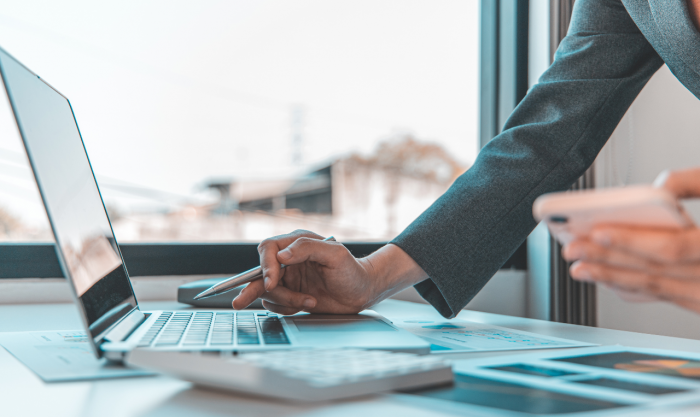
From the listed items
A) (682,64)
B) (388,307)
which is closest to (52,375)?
(388,307)

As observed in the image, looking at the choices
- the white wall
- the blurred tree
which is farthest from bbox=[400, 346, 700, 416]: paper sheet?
the blurred tree

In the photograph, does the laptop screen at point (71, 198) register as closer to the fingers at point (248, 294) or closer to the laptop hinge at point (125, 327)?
the laptop hinge at point (125, 327)

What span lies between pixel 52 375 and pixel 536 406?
0.39 metres

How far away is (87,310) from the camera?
456mm

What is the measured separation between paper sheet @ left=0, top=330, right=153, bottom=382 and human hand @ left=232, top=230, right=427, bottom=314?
0.21m

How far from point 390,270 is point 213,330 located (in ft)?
1.01

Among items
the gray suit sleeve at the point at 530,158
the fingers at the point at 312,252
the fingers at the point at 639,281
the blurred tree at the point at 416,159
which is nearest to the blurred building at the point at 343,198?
the blurred tree at the point at 416,159

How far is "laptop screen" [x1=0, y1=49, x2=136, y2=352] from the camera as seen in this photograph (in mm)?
450

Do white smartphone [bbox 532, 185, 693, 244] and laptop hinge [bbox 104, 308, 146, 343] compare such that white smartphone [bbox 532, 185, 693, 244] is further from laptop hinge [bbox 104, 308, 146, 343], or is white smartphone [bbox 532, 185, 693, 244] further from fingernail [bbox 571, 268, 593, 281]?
laptop hinge [bbox 104, 308, 146, 343]

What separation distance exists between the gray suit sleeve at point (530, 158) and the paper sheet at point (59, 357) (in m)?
0.46

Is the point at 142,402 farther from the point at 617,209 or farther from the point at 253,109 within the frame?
the point at 253,109

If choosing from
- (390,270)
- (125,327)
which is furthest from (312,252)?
(125,327)

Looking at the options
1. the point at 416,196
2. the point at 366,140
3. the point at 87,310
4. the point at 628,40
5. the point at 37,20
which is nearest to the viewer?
the point at 87,310

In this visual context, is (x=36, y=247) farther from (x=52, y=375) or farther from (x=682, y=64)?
(x=682, y=64)
